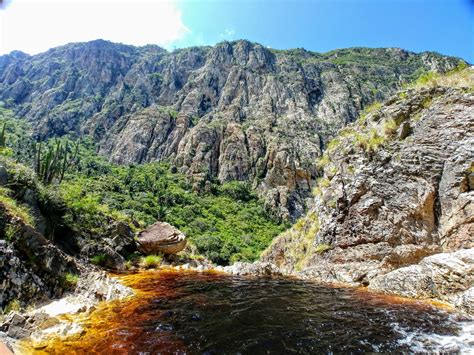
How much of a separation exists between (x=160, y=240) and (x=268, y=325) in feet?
56.7

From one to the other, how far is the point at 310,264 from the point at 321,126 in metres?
89.1

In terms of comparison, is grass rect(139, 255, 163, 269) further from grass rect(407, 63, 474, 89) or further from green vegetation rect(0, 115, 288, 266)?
grass rect(407, 63, 474, 89)

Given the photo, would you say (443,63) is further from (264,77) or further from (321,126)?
(264,77)

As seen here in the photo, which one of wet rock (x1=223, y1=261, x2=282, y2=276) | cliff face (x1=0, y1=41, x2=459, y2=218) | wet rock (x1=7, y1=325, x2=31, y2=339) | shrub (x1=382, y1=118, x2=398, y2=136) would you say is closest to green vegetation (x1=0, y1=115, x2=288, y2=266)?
cliff face (x1=0, y1=41, x2=459, y2=218)

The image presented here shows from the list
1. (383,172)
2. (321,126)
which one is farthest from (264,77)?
(383,172)

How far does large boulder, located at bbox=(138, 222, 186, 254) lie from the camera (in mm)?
23734

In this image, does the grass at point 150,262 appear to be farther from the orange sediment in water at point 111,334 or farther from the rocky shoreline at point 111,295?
the orange sediment in water at point 111,334

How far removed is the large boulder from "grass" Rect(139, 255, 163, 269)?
113 centimetres

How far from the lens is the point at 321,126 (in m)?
102

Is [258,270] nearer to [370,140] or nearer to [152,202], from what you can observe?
[370,140]

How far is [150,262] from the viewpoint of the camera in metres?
21.8

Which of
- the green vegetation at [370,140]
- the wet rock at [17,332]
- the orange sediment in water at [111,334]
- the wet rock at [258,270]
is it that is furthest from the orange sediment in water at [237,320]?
the green vegetation at [370,140]

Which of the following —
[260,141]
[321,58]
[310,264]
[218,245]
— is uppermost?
[321,58]

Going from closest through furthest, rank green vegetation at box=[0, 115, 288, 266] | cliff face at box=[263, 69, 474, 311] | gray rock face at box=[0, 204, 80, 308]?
gray rock face at box=[0, 204, 80, 308] < cliff face at box=[263, 69, 474, 311] < green vegetation at box=[0, 115, 288, 266]
